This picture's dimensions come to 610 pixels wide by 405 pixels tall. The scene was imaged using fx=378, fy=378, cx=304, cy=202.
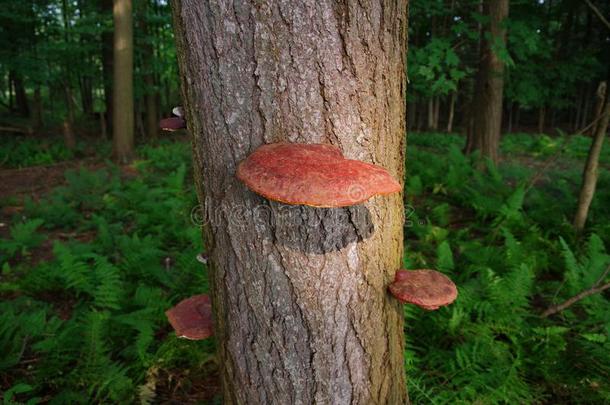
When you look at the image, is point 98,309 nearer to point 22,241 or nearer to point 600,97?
point 22,241

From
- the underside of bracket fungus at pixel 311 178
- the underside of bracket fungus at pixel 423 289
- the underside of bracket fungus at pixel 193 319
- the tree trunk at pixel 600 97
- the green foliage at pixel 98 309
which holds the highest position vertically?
the tree trunk at pixel 600 97

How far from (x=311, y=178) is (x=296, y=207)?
295 mm

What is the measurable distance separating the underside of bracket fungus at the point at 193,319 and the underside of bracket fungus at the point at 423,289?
1051 millimetres

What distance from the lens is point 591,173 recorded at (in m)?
5.18

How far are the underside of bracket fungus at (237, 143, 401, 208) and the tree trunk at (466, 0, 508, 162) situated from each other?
8.27 meters

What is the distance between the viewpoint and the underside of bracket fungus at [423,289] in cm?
169

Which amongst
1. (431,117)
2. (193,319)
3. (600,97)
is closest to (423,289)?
(193,319)

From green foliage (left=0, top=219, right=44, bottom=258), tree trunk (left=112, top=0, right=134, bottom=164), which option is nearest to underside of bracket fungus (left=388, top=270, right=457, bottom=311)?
green foliage (left=0, top=219, right=44, bottom=258)

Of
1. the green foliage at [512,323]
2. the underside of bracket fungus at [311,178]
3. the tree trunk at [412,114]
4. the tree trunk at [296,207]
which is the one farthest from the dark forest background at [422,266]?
the tree trunk at [412,114]

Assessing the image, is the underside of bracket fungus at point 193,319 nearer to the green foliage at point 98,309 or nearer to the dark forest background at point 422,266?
the dark forest background at point 422,266

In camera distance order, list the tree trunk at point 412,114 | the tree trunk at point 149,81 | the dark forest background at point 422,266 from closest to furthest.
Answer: the dark forest background at point 422,266, the tree trunk at point 149,81, the tree trunk at point 412,114

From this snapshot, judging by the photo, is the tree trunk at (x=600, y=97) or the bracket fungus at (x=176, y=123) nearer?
the bracket fungus at (x=176, y=123)

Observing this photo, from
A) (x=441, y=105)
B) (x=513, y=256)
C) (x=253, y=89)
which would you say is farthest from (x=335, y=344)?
(x=441, y=105)

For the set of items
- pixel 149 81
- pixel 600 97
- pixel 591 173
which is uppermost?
pixel 149 81
